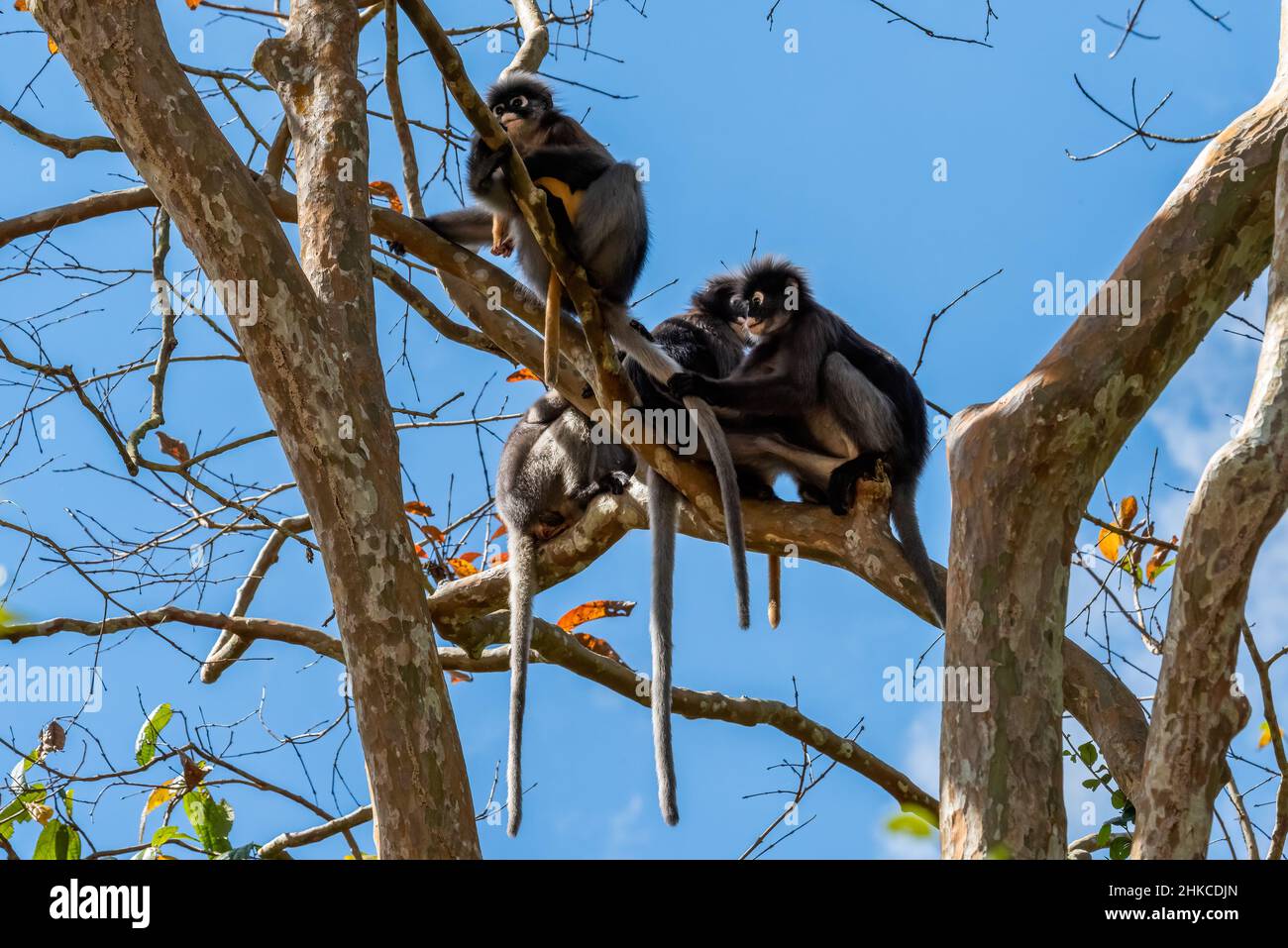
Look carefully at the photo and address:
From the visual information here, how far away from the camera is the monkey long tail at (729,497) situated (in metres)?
4.49

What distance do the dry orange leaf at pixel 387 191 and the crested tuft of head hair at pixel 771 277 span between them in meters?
1.66

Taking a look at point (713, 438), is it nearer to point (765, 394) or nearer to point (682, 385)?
point (682, 385)

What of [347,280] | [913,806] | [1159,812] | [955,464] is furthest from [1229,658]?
[913,806]

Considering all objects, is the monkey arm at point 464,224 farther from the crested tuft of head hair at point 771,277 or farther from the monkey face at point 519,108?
the crested tuft of head hair at point 771,277

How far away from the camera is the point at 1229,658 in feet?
8.25

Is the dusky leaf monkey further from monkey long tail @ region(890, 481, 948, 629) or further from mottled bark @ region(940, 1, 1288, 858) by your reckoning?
mottled bark @ region(940, 1, 1288, 858)

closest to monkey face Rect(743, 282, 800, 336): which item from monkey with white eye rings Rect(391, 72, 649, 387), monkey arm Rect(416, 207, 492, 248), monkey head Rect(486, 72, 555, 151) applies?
monkey with white eye rings Rect(391, 72, 649, 387)

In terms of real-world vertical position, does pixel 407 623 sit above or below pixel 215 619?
below

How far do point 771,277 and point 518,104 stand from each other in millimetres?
1536

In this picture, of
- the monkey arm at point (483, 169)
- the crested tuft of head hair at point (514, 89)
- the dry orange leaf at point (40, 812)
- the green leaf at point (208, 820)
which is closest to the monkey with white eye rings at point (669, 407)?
the monkey arm at point (483, 169)

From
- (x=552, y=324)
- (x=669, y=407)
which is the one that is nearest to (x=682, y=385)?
(x=669, y=407)
